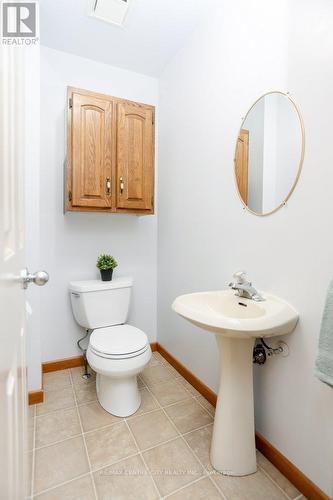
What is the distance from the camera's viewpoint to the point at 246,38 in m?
1.39

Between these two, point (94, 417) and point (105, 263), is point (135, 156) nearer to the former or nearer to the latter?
point (105, 263)

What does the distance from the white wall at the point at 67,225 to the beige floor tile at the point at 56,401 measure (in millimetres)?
340

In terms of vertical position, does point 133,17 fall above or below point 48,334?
above

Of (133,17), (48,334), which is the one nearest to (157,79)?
(133,17)

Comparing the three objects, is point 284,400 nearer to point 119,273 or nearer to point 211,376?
point 211,376

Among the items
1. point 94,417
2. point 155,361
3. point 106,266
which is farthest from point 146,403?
point 106,266

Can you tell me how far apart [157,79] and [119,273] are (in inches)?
69.6

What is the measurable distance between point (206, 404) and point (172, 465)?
0.51 meters

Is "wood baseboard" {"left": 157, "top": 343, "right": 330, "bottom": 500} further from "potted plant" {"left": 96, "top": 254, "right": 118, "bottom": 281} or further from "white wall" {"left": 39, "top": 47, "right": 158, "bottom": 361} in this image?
"white wall" {"left": 39, "top": 47, "right": 158, "bottom": 361}

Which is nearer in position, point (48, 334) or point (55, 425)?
point (55, 425)

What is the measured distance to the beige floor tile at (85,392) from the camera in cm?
175

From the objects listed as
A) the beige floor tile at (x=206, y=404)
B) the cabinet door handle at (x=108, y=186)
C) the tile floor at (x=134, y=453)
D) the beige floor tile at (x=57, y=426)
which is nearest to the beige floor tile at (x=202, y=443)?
the tile floor at (x=134, y=453)

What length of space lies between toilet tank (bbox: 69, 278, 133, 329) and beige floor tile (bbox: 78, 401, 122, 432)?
1.69 feet

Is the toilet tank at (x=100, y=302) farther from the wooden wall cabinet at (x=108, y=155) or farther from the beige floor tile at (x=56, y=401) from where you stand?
the wooden wall cabinet at (x=108, y=155)
